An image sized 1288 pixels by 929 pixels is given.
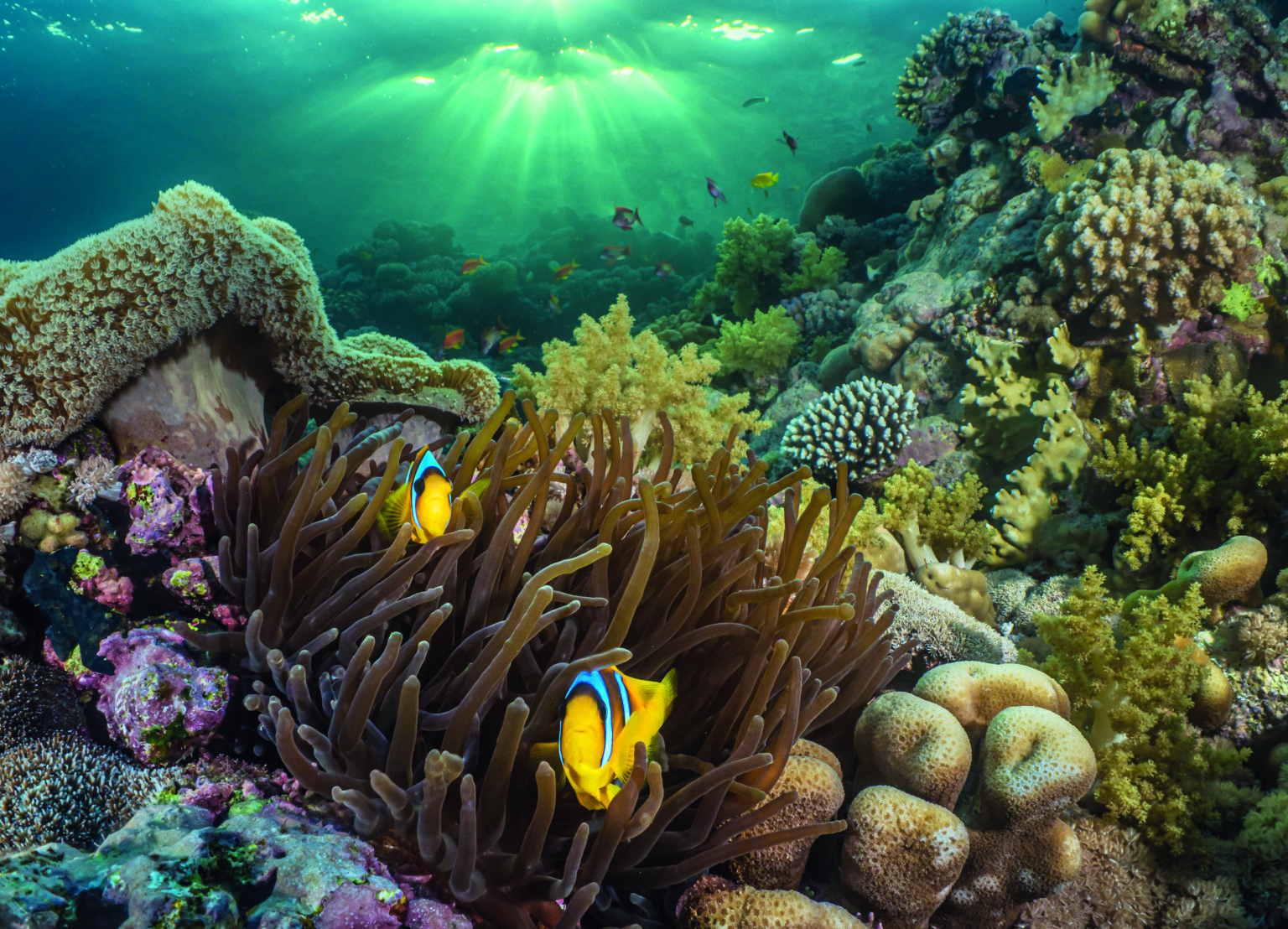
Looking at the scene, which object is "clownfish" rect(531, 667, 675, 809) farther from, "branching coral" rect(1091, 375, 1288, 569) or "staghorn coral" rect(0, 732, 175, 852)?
"branching coral" rect(1091, 375, 1288, 569)

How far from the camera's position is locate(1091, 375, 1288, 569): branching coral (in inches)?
112

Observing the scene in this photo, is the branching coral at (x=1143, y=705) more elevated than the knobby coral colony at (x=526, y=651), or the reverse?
the knobby coral colony at (x=526, y=651)

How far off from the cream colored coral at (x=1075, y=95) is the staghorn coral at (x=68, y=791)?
8.00 m

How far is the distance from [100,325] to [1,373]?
0.89 feet

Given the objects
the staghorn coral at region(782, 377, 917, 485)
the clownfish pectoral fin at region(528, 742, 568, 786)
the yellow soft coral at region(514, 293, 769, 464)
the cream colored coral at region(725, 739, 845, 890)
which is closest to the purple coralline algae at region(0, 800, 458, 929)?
the clownfish pectoral fin at region(528, 742, 568, 786)

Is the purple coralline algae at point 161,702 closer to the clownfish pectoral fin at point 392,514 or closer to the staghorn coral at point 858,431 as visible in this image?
the clownfish pectoral fin at point 392,514

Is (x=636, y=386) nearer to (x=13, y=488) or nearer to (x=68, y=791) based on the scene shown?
(x=13, y=488)

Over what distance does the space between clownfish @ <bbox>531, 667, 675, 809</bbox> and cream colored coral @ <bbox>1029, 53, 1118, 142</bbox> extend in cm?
734

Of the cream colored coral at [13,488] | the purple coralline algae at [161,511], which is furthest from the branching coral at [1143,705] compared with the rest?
the cream colored coral at [13,488]

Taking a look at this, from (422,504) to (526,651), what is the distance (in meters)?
0.48

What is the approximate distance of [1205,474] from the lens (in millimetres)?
3035

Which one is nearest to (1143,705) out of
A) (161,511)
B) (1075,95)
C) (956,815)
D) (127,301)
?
(956,815)

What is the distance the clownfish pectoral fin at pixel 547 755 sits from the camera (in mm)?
1172

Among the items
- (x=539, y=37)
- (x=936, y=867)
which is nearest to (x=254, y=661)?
(x=936, y=867)
